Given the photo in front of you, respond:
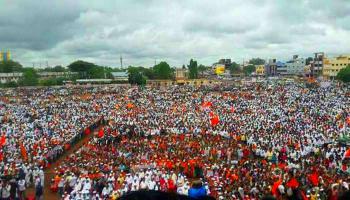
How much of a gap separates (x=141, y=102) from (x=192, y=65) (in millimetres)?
46403

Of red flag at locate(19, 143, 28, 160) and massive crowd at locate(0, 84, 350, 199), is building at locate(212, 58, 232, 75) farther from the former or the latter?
red flag at locate(19, 143, 28, 160)

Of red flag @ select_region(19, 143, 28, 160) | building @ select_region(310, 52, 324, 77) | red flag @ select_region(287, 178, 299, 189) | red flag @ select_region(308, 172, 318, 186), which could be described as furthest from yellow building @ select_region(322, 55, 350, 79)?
red flag @ select_region(287, 178, 299, 189)

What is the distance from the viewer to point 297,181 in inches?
408

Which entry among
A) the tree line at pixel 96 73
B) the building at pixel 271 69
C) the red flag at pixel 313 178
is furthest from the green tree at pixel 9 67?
the red flag at pixel 313 178

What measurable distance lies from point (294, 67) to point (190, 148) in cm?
9725

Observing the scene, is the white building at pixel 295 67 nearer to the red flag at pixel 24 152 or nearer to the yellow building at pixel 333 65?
the yellow building at pixel 333 65

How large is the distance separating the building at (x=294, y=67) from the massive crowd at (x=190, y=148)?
77.4m

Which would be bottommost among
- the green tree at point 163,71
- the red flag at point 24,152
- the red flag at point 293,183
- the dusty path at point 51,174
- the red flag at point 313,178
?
the dusty path at point 51,174

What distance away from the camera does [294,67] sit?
109000 millimetres

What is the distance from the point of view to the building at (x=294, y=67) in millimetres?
107375

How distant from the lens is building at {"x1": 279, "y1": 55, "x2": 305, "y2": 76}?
107m

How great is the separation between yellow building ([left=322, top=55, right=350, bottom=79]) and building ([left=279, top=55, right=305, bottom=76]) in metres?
18.6

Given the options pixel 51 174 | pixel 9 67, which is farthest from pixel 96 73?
pixel 51 174

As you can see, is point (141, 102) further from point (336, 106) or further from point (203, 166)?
point (203, 166)
